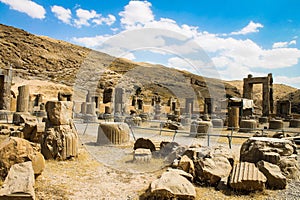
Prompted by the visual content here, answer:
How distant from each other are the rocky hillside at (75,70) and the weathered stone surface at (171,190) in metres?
47.7

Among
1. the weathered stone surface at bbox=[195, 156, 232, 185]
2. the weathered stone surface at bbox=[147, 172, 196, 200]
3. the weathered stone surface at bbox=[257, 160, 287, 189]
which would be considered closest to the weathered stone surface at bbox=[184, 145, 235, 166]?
the weathered stone surface at bbox=[195, 156, 232, 185]

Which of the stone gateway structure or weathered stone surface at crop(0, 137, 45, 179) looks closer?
weathered stone surface at crop(0, 137, 45, 179)

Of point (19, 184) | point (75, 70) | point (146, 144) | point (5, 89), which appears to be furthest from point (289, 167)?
point (75, 70)

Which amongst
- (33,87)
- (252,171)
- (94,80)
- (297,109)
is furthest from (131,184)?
(94,80)

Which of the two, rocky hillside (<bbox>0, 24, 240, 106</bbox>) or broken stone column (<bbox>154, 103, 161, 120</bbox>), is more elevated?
rocky hillside (<bbox>0, 24, 240, 106</bbox>)

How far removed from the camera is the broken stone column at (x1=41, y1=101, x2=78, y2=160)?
7.15m

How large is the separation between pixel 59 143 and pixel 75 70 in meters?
61.8

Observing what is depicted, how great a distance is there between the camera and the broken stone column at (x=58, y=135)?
715 cm

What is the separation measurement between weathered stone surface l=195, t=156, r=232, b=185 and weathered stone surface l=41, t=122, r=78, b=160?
12.3 feet

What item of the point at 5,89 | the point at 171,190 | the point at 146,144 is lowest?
the point at 171,190

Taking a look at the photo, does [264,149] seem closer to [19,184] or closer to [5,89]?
[19,184]

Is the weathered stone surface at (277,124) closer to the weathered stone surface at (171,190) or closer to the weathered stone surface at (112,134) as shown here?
the weathered stone surface at (112,134)

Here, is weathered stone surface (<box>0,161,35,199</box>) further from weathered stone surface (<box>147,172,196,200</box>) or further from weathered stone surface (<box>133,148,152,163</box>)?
weathered stone surface (<box>133,148,152,163</box>)

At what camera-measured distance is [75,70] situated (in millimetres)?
65812
